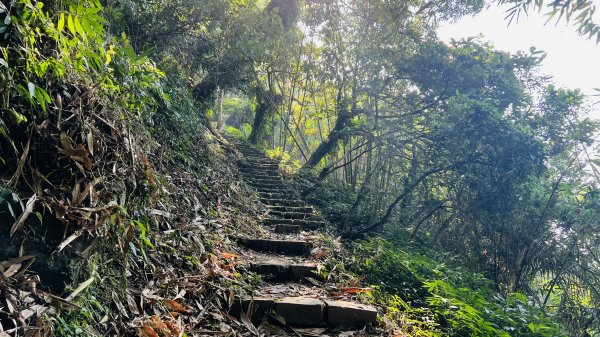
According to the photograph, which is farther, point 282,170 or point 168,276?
point 282,170

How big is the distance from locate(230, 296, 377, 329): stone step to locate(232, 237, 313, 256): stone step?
1358mm

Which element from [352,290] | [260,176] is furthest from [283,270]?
[260,176]

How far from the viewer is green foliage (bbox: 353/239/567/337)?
294cm

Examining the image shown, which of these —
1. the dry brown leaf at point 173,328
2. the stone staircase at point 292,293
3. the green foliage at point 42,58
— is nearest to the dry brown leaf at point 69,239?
the green foliage at point 42,58

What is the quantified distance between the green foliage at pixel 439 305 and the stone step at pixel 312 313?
1.38 ft

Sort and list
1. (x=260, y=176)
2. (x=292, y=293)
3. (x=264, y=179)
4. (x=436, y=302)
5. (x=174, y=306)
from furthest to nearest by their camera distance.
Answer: (x=260, y=176) → (x=264, y=179) → (x=436, y=302) → (x=292, y=293) → (x=174, y=306)

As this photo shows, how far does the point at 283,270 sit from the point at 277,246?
2.33ft

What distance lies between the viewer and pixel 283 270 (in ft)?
11.0

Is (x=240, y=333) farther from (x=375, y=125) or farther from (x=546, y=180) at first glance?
(x=546, y=180)

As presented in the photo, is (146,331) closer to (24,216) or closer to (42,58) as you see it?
(24,216)

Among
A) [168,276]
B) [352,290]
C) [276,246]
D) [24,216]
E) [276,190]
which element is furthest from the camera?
[276,190]

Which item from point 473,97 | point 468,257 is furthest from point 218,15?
point 468,257

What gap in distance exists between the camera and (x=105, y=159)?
191cm

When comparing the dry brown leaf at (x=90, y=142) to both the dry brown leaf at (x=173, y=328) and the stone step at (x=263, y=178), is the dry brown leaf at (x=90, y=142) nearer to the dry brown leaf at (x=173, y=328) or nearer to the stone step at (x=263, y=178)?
the dry brown leaf at (x=173, y=328)
